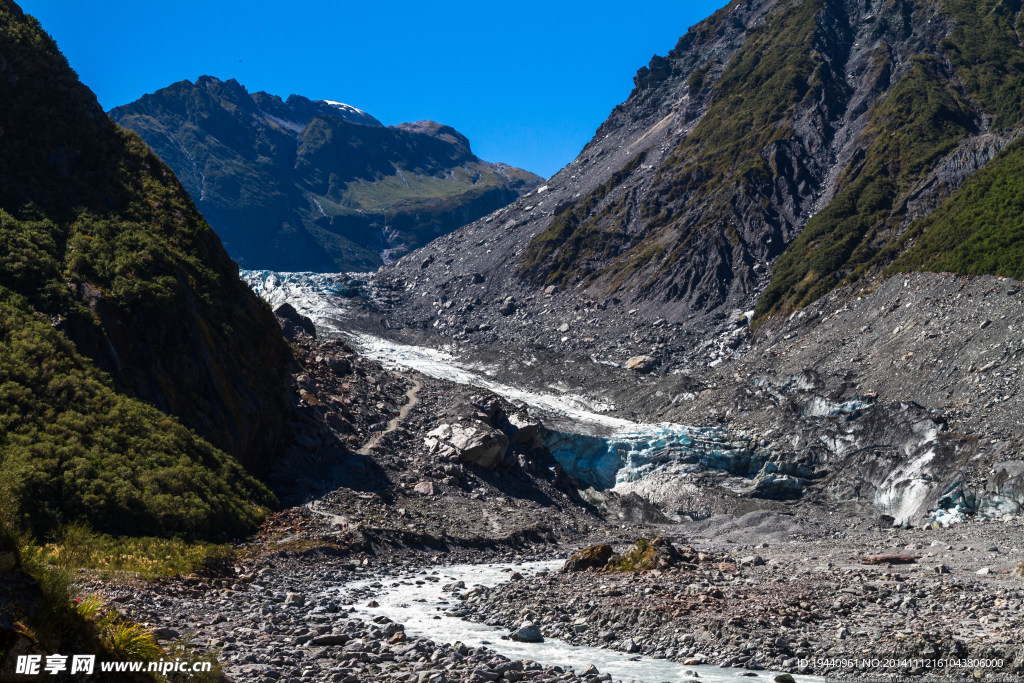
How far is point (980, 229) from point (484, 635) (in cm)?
6330

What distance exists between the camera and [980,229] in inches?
2477

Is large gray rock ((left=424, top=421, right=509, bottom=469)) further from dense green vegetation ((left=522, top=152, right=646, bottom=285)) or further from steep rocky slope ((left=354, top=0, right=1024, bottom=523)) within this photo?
dense green vegetation ((left=522, top=152, right=646, bottom=285))

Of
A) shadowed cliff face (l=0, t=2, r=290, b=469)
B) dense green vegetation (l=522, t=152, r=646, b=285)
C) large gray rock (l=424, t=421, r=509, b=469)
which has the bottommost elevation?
large gray rock (l=424, t=421, r=509, b=469)

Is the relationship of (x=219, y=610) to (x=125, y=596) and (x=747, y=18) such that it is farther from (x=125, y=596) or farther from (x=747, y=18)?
(x=747, y=18)

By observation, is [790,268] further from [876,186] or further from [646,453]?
[646,453]

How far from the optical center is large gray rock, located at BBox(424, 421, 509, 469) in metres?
42.2

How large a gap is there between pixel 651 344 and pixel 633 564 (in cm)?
7142

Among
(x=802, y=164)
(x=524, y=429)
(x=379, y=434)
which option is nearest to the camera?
(x=379, y=434)

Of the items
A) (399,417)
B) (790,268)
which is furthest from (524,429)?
(790,268)

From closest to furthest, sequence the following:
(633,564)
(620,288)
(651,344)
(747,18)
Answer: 1. (633,564)
2. (651,344)
3. (620,288)
4. (747,18)

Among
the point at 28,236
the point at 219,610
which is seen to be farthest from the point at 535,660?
the point at 28,236

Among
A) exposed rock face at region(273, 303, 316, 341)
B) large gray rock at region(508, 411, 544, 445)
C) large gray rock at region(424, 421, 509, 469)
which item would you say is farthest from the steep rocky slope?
exposed rock face at region(273, 303, 316, 341)

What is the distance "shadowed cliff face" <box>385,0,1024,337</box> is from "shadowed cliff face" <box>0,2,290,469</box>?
184 ft

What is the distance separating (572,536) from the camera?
123 ft
